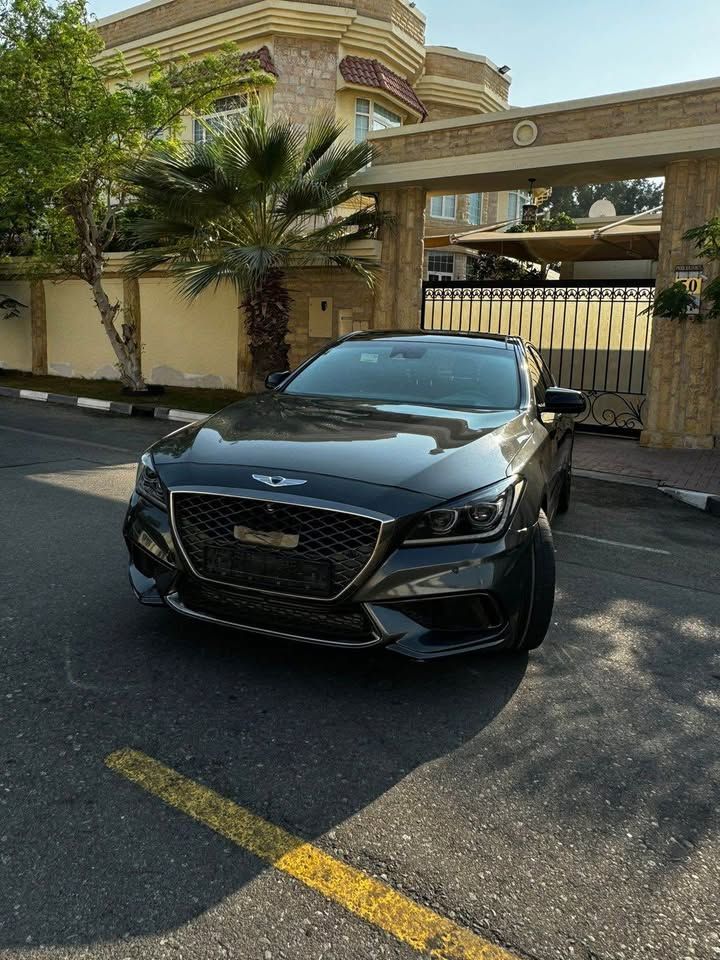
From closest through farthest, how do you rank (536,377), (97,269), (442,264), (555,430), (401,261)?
(555,430), (536,377), (401,261), (97,269), (442,264)

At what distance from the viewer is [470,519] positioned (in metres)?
3.21

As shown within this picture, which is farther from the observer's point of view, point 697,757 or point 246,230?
point 246,230

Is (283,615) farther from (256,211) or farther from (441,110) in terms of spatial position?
(441,110)

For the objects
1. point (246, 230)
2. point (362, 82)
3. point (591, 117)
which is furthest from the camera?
point (362, 82)

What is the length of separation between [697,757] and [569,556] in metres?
2.82

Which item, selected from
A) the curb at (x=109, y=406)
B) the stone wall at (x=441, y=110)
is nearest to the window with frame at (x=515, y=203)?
the stone wall at (x=441, y=110)

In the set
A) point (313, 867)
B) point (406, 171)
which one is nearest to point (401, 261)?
point (406, 171)

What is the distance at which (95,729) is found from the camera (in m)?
2.94

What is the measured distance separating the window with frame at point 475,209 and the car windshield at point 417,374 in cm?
2337

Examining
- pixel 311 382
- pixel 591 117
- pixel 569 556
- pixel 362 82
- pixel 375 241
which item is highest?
pixel 362 82

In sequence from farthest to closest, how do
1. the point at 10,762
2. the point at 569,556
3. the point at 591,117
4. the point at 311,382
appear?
the point at 591,117
the point at 569,556
the point at 311,382
the point at 10,762

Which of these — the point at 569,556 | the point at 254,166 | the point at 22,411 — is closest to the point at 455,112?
the point at 254,166

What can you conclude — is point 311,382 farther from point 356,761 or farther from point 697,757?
point 697,757

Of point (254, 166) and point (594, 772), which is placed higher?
point (254, 166)
